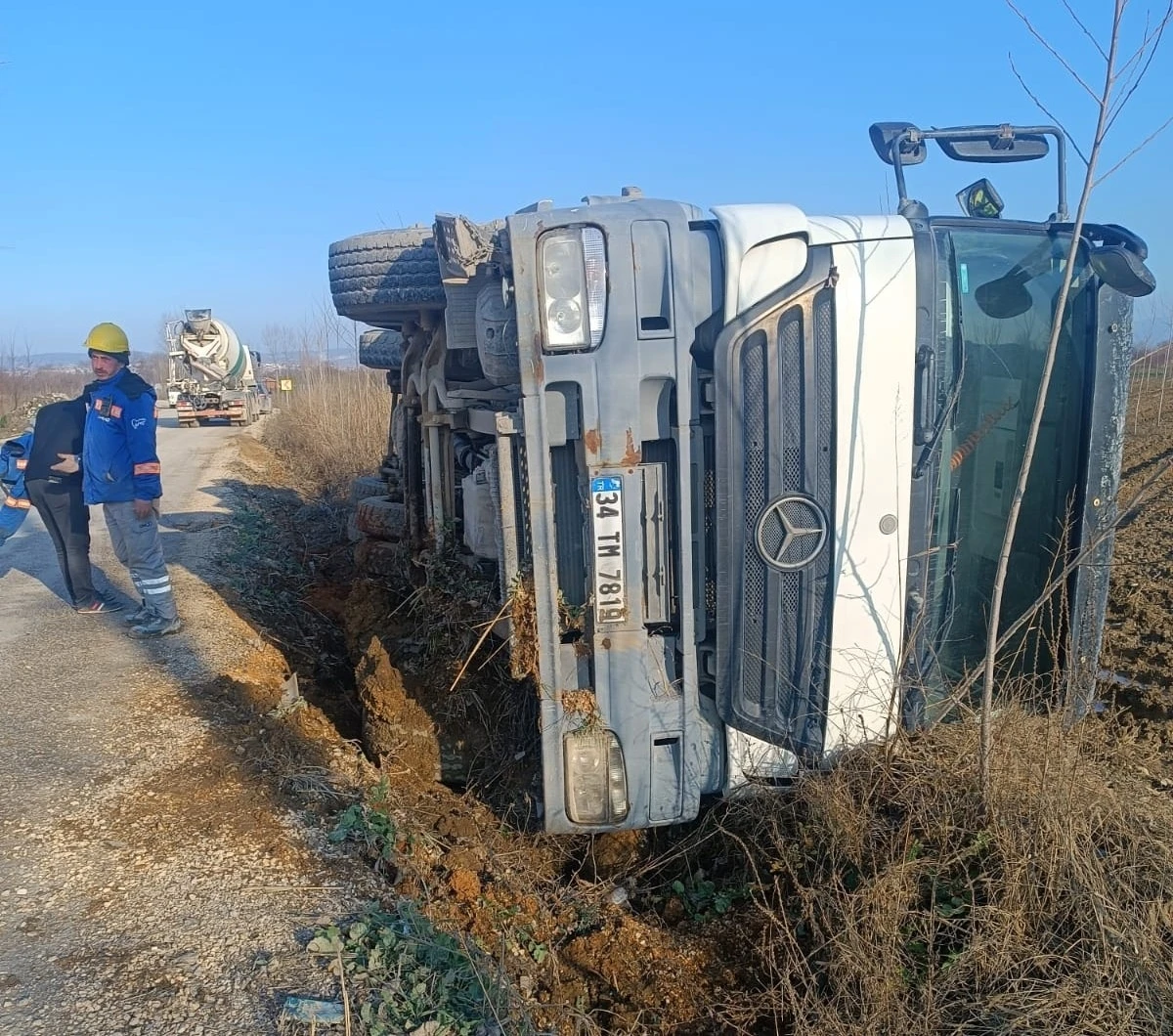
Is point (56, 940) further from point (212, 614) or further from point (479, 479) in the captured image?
point (212, 614)

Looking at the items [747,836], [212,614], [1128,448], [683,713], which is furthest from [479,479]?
[1128,448]

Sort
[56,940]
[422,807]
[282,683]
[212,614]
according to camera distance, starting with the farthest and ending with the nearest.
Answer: [212,614] < [282,683] < [422,807] < [56,940]

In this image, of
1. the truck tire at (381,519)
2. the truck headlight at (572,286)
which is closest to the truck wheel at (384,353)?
the truck tire at (381,519)

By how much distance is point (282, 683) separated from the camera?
16.3 ft

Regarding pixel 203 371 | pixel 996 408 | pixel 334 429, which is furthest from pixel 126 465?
pixel 203 371

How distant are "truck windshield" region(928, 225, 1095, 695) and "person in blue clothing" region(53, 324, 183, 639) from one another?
Answer: 4.41m

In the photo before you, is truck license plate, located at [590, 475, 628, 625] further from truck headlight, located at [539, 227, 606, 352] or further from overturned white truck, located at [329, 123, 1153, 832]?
truck headlight, located at [539, 227, 606, 352]

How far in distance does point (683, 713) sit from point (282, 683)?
2.87 m

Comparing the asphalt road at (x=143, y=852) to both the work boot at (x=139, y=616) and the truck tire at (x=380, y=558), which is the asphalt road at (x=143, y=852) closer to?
the work boot at (x=139, y=616)

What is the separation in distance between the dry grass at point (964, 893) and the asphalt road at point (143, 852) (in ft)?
4.74

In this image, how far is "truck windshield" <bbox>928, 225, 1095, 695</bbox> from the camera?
296 centimetres

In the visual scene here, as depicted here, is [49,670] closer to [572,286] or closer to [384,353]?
[384,353]

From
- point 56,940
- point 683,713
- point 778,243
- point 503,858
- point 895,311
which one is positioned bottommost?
point 503,858

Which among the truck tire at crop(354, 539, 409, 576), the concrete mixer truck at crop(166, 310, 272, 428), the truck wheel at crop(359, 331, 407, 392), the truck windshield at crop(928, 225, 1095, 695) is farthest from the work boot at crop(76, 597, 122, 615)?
the concrete mixer truck at crop(166, 310, 272, 428)
